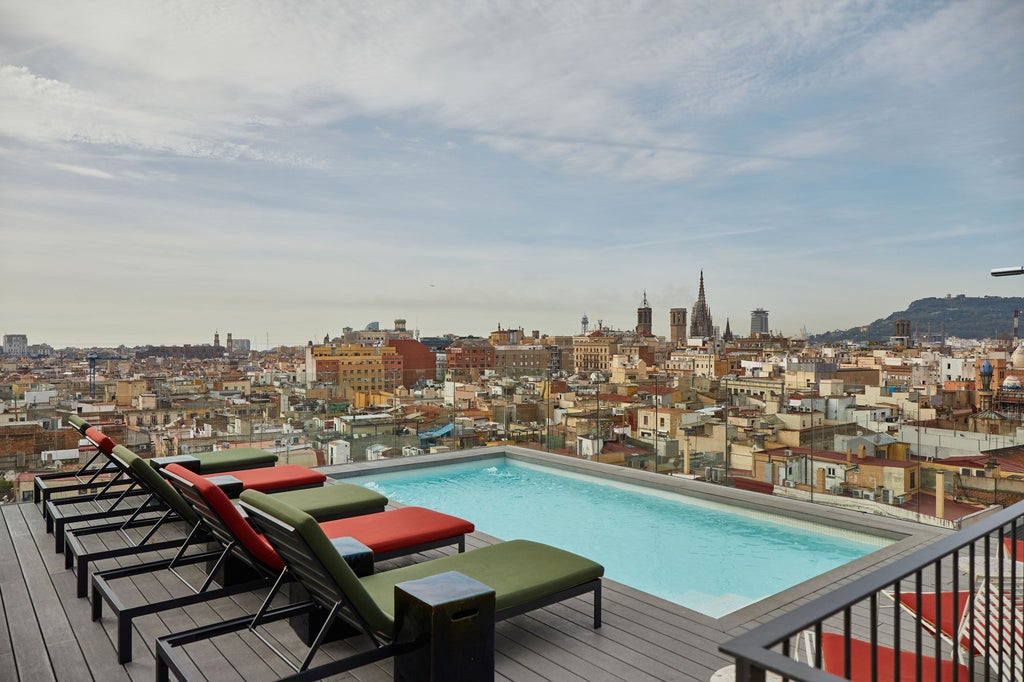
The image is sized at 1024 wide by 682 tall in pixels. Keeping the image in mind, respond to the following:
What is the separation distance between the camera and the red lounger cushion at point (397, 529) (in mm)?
3766

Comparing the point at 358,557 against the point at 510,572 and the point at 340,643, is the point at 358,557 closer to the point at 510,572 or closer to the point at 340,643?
the point at 340,643

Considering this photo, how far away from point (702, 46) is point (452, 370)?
23.1ft

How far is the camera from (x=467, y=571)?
10.5 feet

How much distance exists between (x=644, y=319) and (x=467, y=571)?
3470cm

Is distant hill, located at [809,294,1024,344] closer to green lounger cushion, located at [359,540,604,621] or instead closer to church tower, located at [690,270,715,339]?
green lounger cushion, located at [359,540,604,621]

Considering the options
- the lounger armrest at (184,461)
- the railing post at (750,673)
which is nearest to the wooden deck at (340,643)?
the lounger armrest at (184,461)

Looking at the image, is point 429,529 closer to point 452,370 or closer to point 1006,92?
point 452,370

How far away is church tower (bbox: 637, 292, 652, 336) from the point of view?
35278 mm

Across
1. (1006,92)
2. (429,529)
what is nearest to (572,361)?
(429,529)

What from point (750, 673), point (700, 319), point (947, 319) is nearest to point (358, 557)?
point (750, 673)

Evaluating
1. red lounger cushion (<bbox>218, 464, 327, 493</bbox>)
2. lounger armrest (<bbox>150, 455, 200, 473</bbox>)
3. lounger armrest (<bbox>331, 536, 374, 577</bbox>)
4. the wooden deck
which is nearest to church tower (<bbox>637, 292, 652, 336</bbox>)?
red lounger cushion (<bbox>218, 464, 327, 493</bbox>)

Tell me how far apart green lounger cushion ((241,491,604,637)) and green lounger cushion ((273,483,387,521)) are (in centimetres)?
142

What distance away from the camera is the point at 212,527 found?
344 cm

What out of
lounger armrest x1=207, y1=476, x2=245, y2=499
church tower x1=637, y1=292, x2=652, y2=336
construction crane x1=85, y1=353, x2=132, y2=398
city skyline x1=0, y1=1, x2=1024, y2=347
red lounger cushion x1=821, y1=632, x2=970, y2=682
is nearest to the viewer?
red lounger cushion x1=821, y1=632, x2=970, y2=682
